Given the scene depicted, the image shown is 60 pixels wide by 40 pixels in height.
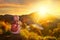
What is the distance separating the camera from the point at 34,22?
144 cm

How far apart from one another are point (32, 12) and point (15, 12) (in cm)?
17

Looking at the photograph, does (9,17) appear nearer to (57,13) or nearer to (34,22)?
(34,22)

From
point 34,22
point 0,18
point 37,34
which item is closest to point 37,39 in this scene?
point 37,34

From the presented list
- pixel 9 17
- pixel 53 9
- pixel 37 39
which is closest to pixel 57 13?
pixel 53 9

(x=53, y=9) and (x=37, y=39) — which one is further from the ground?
(x=53, y=9)

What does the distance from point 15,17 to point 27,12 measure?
0.13m

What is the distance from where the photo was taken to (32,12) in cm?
145

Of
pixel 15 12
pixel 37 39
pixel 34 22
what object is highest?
pixel 15 12

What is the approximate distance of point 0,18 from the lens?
4.69 ft

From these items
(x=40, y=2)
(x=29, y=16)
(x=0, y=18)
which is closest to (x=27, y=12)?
(x=29, y=16)

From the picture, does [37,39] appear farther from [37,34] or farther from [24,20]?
[24,20]

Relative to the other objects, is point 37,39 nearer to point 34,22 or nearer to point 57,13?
point 34,22

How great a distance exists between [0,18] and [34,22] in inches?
13.1

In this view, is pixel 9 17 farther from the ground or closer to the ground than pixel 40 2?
closer to the ground
